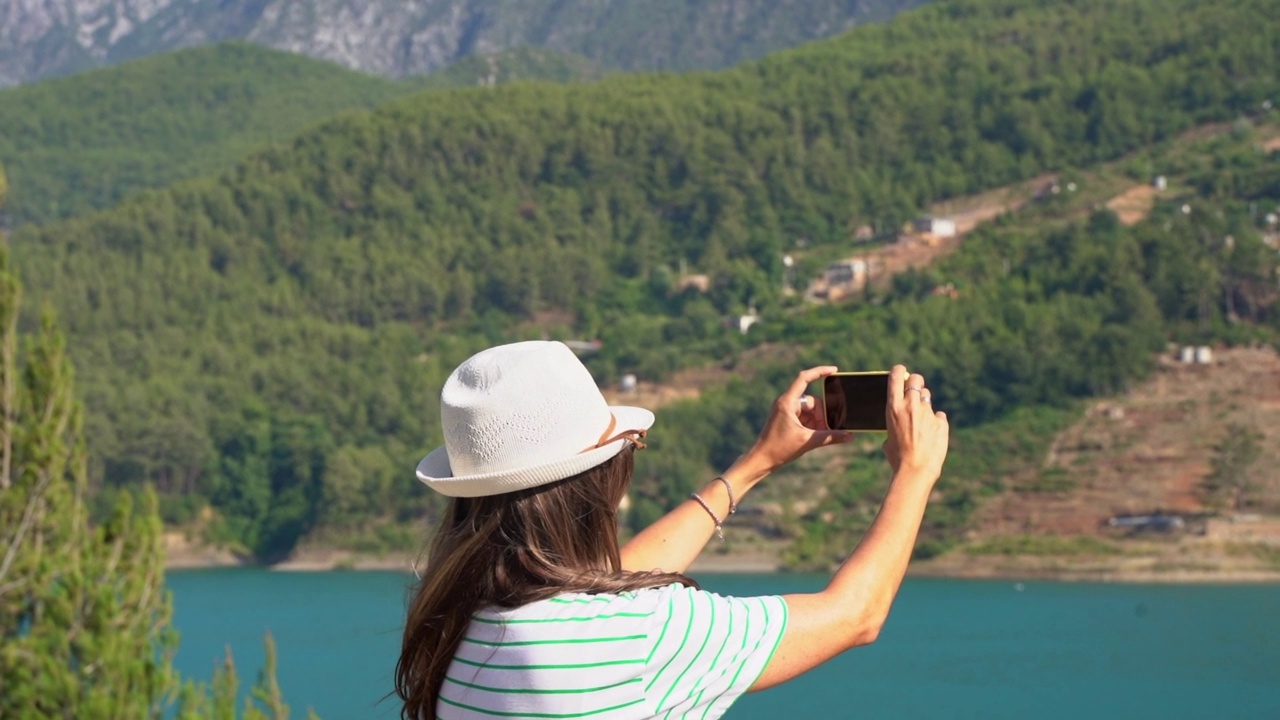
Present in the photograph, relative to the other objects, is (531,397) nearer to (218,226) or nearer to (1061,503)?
(1061,503)

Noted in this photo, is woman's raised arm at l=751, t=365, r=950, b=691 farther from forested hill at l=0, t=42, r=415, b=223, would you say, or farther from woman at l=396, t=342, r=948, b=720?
forested hill at l=0, t=42, r=415, b=223

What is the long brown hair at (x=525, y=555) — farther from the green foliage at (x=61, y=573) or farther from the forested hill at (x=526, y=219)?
the forested hill at (x=526, y=219)

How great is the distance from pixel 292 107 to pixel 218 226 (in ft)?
134

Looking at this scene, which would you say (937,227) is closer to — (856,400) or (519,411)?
(856,400)

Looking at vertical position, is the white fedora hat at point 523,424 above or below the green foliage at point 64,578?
above

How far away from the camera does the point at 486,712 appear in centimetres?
186

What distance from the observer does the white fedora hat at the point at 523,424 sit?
187 cm

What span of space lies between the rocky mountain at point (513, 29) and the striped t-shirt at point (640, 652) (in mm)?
156562

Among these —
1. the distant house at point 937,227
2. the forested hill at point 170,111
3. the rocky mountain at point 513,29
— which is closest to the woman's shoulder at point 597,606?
the distant house at point 937,227

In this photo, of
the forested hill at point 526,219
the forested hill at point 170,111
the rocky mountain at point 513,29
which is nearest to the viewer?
the forested hill at point 526,219

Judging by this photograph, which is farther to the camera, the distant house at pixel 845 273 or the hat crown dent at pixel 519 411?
the distant house at pixel 845 273

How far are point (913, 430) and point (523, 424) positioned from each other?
39cm

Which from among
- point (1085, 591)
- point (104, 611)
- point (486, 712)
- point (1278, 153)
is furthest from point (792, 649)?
point (1278, 153)

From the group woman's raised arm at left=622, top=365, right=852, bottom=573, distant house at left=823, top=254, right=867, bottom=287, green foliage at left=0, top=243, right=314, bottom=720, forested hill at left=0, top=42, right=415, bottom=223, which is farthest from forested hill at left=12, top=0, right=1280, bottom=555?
woman's raised arm at left=622, top=365, right=852, bottom=573
